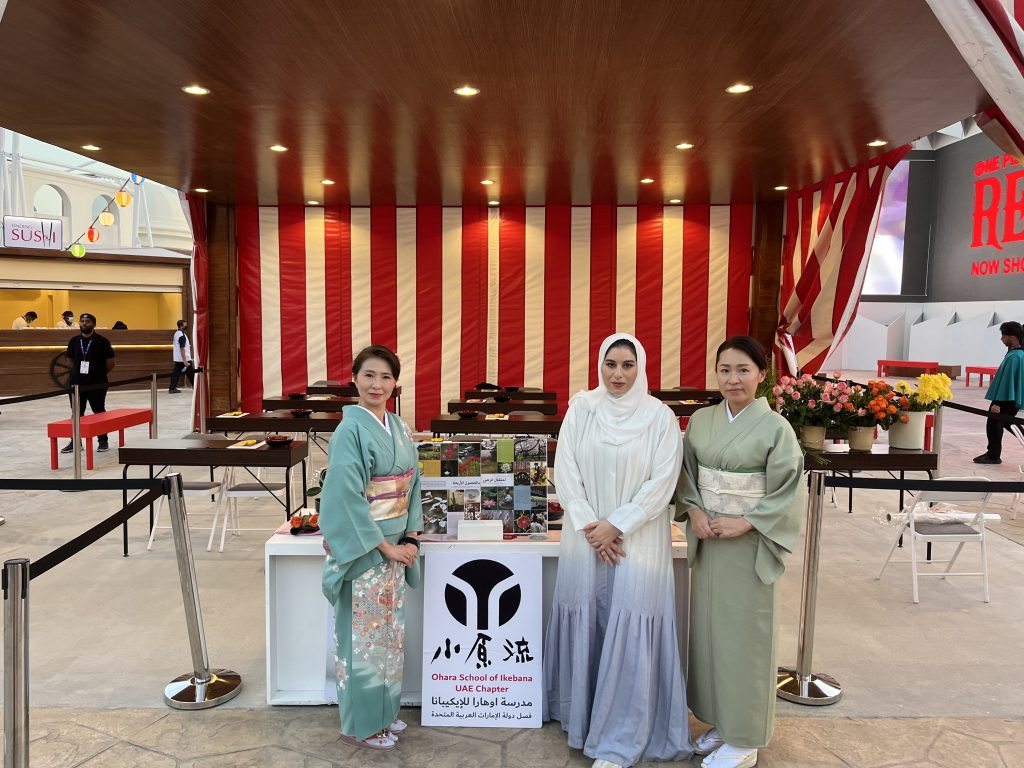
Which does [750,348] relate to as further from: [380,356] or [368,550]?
[368,550]

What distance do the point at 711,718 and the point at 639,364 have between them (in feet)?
4.13

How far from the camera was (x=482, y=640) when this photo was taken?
2838 millimetres

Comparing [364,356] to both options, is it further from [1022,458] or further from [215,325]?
[1022,458]

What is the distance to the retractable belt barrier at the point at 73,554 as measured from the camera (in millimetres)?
1975

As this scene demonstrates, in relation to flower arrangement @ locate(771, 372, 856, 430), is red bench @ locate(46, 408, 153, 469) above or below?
below

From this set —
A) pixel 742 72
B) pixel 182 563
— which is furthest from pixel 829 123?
pixel 182 563

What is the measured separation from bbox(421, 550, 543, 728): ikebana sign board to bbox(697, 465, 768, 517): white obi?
733 millimetres

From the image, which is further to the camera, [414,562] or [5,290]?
[5,290]

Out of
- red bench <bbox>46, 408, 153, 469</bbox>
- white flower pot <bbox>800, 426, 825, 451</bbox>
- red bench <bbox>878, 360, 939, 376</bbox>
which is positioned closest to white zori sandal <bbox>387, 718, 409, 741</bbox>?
white flower pot <bbox>800, 426, 825, 451</bbox>

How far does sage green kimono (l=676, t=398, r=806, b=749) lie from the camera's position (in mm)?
2445

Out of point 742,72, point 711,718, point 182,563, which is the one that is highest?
point 742,72

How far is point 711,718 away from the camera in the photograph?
8.44ft

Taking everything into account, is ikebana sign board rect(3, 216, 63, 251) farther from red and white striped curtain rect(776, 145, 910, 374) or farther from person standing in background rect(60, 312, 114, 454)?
red and white striped curtain rect(776, 145, 910, 374)

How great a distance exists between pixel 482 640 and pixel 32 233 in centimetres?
1601
